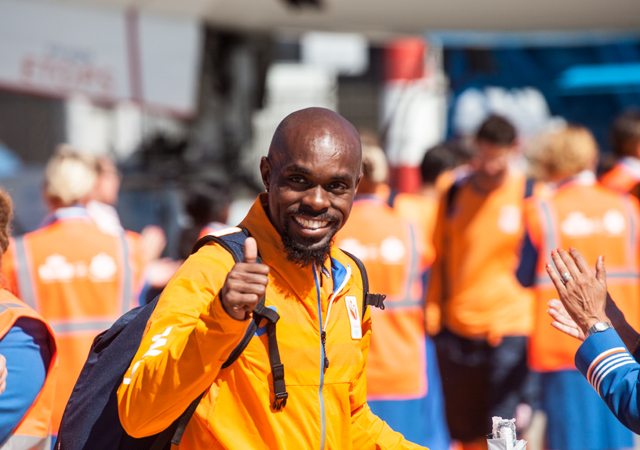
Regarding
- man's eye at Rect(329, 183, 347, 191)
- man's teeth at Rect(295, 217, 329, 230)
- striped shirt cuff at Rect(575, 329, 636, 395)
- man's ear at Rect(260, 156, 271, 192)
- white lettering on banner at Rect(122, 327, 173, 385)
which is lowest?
striped shirt cuff at Rect(575, 329, 636, 395)

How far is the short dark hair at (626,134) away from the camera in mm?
5007

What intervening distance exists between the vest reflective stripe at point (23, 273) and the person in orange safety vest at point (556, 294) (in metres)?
2.81

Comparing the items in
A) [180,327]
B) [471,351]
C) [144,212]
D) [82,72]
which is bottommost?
[471,351]

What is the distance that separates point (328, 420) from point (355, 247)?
2.36 m

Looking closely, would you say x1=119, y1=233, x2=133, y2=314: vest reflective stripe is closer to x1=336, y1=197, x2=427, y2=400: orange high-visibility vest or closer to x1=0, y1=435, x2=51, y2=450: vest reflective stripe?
x1=336, y1=197, x2=427, y2=400: orange high-visibility vest

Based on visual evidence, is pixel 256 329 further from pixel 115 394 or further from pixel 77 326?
pixel 77 326

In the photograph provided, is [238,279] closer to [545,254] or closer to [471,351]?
[545,254]

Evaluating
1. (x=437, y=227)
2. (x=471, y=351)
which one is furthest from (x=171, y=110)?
(x=471, y=351)

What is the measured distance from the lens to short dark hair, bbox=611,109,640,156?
501 centimetres

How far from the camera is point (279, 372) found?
1621 millimetres

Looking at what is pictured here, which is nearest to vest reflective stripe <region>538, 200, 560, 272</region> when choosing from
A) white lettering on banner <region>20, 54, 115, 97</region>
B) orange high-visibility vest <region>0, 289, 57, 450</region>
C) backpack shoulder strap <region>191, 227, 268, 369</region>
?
backpack shoulder strap <region>191, 227, 268, 369</region>

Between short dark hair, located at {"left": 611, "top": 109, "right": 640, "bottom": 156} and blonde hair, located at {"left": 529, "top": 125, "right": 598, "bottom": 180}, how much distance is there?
78cm

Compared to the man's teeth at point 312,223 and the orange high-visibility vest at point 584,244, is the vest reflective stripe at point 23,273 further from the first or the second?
the orange high-visibility vest at point 584,244

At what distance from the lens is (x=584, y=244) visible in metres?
4.07
